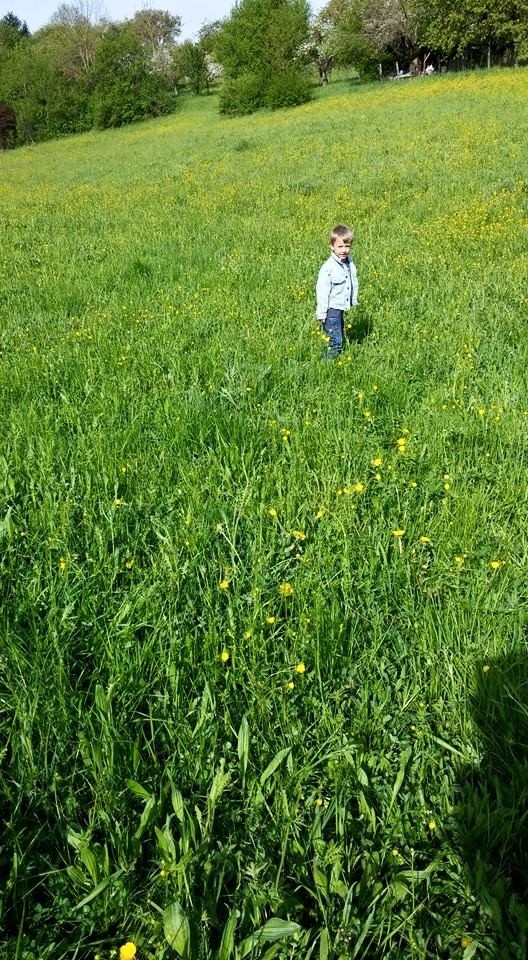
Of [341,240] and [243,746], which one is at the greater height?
[341,240]

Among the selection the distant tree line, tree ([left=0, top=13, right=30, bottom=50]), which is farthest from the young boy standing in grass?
tree ([left=0, top=13, right=30, bottom=50])

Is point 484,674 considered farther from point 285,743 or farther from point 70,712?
point 70,712

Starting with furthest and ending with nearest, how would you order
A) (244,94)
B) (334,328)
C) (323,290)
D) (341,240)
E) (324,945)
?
(244,94)
(334,328)
(323,290)
(341,240)
(324,945)

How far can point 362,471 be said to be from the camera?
339cm

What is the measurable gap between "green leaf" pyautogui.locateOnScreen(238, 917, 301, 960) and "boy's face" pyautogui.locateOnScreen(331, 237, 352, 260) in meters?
4.73

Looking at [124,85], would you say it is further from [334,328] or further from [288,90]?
[334,328]

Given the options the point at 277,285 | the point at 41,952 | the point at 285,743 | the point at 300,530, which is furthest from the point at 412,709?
the point at 277,285

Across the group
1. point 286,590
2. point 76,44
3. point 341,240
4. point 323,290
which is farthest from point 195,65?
point 286,590

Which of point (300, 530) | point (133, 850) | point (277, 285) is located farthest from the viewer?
point (277, 285)

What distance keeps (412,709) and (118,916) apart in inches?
42.8

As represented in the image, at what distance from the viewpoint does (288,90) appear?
38.8 metres

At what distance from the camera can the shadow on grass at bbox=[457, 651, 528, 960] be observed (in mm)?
1492

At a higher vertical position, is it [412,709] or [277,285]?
[277,285]

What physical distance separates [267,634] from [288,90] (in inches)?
1757
